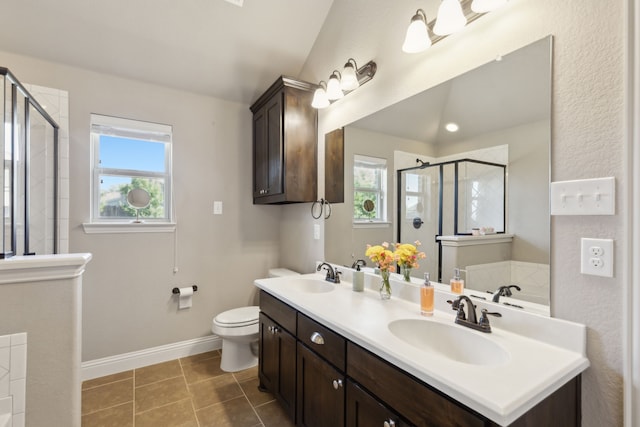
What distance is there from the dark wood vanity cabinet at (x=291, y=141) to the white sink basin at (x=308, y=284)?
64 centimetres

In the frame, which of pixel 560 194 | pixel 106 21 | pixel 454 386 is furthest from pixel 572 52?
pixel 106 21

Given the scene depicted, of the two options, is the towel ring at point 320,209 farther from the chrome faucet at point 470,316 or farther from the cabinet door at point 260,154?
the chrome faucet at point 470,316

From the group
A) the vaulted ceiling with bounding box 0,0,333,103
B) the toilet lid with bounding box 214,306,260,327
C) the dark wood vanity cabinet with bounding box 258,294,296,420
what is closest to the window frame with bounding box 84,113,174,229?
the vaulted ceiling with bounding box 0,0,333,103

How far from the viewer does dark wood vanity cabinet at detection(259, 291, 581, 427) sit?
864 mm

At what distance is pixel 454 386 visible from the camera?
2.61 ft

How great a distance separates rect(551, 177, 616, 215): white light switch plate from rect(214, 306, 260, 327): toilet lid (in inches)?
82.9

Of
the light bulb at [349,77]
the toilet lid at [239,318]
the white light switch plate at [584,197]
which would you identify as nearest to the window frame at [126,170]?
the toilet lid at [239,318]

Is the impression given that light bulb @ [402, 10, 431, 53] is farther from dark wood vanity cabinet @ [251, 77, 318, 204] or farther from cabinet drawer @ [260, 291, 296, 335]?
cabinet drawer @ [260, 291, 296, 335]

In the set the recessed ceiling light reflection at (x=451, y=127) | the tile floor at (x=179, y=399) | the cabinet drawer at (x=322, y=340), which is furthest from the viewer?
the tile floor at (x=179, y=399)

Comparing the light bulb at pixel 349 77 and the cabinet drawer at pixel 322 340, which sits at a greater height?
the light bulb at pixel 349 77

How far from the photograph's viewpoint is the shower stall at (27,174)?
1505 mm

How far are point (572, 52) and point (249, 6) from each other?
6.77 ft

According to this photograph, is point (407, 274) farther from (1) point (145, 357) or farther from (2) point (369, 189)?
(1) point (145, 357)

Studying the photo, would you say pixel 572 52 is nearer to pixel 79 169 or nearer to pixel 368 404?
pixel 368 404
